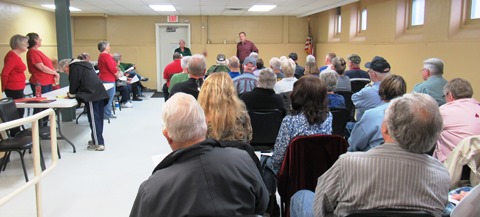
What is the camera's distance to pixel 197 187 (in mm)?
1369

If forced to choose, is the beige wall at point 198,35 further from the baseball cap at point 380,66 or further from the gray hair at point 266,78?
the gray hair at point 266,78

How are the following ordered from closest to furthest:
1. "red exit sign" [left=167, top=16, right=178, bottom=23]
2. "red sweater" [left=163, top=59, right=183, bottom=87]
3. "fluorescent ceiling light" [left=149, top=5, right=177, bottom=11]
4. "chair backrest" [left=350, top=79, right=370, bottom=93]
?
"chair backrest" [left=350, top=79, right=370, bottom=93], "red sweater" [left=163, top=59, right=183, bottom=87], "fluorescent ceiling light" [left=149, top=5, right=177, bottom=11], "red exit sign" [left=167, top=16, right=178, bottom=23]

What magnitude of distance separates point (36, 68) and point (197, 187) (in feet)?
18.6

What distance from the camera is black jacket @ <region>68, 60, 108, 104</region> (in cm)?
486

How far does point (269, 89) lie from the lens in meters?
3.76

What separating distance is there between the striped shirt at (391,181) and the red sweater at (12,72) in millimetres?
5444

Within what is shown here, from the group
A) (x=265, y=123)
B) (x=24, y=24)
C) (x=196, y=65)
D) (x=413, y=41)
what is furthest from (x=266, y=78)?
(x=24, y=24)

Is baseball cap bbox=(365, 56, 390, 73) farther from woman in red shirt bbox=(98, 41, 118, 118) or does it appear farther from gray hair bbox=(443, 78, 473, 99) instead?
woman in red shirt bbox=(98, 41, 118, 118)

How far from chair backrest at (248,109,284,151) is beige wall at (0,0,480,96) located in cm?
304

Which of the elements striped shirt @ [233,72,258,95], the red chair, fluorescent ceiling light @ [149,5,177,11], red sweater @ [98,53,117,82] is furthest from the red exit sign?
the red chair

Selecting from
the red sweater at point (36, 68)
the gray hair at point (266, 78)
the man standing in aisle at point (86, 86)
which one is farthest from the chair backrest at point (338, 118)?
the red sweater at point (36, 68)

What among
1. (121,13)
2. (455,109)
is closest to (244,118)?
(455,109)

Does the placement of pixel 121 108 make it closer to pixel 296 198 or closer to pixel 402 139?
pixel 296 198

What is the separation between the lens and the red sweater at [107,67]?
698cm
